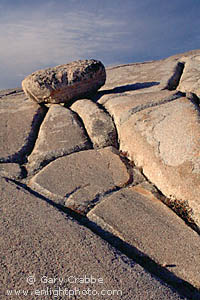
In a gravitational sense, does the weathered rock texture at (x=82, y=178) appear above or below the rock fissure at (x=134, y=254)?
above

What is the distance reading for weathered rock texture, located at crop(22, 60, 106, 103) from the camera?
3.87 m

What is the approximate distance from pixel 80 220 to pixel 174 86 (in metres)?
3.41

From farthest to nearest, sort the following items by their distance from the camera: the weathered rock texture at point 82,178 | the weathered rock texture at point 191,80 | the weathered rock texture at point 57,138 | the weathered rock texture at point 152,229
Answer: the weathered rock texture at point 191,80
the weathered rock texture at point 57,138
the weathered rock texture at point 82,178
the weathered rock texture at point 152,229

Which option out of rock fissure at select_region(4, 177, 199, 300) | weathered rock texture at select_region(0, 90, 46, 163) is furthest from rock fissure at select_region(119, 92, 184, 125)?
rock fissure at select_region(4, 177, 199, 300)

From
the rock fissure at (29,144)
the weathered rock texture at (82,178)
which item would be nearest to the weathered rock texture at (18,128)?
the rock fissure at (29,144)

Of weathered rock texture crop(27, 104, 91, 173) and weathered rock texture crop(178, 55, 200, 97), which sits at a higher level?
weathered rock texture crop(178, 55, 200, 97)

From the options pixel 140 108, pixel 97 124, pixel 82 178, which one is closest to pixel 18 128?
pixel 97 124

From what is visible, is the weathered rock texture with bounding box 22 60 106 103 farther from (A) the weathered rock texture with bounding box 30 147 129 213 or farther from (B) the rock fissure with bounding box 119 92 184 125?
(A) the weathered rock texture with bounding box 30 147 129 213

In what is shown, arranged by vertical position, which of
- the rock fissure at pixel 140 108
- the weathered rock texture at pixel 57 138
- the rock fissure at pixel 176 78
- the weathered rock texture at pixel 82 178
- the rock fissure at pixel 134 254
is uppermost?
the rock fissure at pixel 176 78

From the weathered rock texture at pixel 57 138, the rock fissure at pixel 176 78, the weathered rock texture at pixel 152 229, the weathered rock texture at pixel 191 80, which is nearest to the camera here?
the weathered rock texture at pixel 152 229

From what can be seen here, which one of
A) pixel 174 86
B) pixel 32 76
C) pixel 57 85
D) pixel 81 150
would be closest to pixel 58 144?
pixel 81 150

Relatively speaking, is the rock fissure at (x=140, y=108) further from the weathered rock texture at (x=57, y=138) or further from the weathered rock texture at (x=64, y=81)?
the weathered rock texture at (x=64, y=81)

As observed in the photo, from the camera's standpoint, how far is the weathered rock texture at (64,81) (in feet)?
12.7

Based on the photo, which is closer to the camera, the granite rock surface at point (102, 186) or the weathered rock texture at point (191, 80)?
the granite rock surface at point (102, 186)
